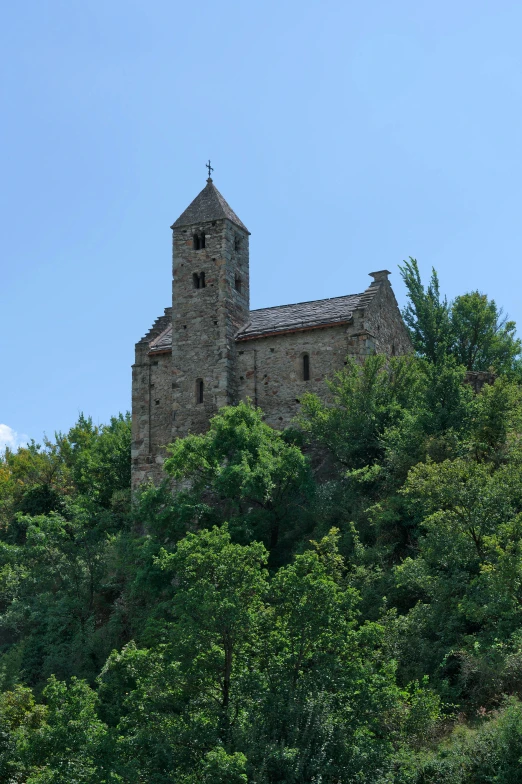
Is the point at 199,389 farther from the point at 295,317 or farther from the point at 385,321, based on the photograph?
the point at 385,321

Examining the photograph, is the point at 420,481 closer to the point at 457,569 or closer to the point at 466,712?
the point at 457,569

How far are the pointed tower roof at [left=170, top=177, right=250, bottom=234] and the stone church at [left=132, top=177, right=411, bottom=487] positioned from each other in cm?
5

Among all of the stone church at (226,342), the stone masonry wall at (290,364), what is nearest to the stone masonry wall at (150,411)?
the stone church at (226,342)

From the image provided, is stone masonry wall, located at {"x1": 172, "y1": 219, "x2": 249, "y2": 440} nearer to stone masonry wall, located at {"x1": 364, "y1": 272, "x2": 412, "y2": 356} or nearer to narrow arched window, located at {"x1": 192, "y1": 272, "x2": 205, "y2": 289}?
narrow arched window, located at {"x1": 192, "y1": 272, "x2": 205, "y2": 289}

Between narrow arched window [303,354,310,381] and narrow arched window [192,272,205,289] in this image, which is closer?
narrow arched window [303,354,310,381]

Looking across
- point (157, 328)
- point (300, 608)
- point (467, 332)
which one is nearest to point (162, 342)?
point (157, 328)

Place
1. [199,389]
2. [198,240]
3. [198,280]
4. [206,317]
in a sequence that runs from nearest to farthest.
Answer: [199,389] → [206,317] → [198,280] → [198,240]

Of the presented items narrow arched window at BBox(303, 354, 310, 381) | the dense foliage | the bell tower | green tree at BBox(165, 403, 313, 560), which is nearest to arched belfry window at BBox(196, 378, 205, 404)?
the bell tower

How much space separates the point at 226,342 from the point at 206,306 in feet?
6.20

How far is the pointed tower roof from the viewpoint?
46031 mm

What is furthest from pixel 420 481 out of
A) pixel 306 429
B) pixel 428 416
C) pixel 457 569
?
pixel 306 429

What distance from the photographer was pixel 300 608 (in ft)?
80.4

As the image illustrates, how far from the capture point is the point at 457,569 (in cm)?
2875

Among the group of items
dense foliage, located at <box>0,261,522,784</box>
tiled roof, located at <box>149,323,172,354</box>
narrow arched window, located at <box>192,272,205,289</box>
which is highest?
narrow arched window, located at <box>192,272,205,289</box>
